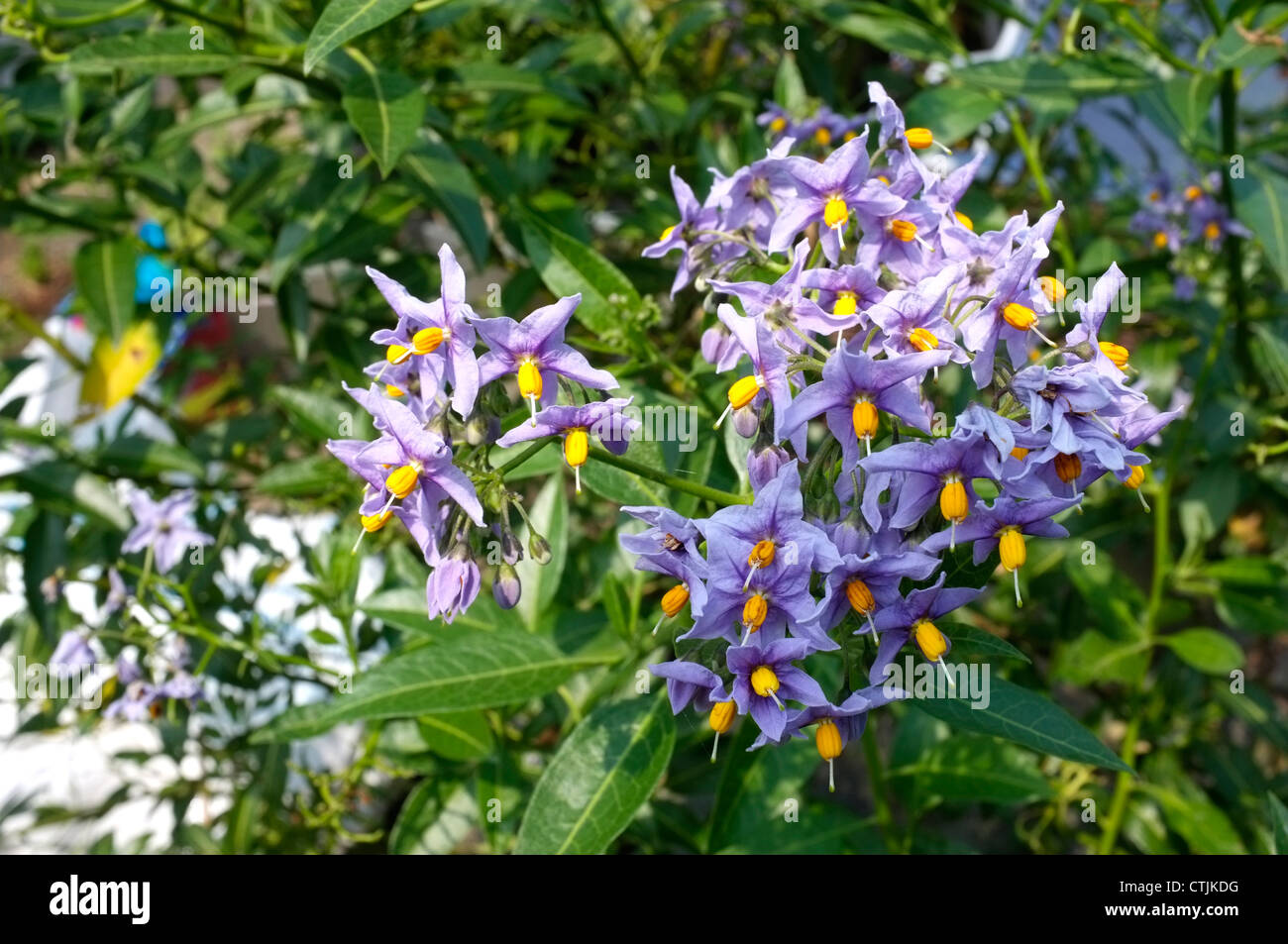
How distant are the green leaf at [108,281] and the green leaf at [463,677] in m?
1.00

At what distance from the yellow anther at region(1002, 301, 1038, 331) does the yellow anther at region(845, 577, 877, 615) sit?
11.9 inches

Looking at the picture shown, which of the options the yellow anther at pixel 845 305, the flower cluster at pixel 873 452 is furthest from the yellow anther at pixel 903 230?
the yellow anther at pixel 845 305

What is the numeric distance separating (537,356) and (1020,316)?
50cm

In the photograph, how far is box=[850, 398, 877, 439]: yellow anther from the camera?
3.19 feet

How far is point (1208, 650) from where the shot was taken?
200cm

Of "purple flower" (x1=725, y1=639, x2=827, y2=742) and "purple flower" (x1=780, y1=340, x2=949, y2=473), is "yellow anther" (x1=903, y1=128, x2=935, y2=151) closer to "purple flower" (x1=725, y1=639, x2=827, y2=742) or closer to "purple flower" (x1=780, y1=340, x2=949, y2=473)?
"purple flower" (x1=780, y1=340, x2=949, y2=473)

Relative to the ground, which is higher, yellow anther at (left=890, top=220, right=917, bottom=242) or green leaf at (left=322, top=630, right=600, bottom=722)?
yellow anther at (left=890, top=220, right=917, bottom=242)

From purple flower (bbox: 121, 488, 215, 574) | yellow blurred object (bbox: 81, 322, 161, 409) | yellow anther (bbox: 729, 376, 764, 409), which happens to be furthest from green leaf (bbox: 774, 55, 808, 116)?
yellow blurred object (bbox: 81, 322, 161, 409)

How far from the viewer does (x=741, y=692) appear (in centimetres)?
106

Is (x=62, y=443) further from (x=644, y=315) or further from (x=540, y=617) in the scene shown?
(x=644, y=315)

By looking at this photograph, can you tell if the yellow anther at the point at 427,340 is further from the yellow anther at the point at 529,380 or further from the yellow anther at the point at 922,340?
the yellow anther at the point at 922,340

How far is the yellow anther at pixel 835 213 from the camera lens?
3.79ft

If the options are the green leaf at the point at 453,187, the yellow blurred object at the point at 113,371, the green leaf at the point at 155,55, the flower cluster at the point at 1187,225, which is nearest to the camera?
the green leaf at the point at 155,55
